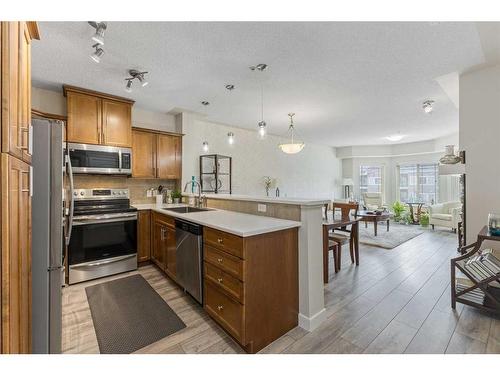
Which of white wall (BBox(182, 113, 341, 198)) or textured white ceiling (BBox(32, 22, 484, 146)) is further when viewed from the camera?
white wall (BBox(182, 113, 341, 198))

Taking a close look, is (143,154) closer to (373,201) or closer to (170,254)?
(170,254)

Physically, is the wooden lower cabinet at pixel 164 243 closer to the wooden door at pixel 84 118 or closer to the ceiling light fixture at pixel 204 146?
the wooden door at pixel 84 118

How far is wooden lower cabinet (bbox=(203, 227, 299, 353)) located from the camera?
169 centimetres

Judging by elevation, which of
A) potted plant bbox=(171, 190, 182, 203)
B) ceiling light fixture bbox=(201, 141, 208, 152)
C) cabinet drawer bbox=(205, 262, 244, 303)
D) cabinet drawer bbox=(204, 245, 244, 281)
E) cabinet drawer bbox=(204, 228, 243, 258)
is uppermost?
ceiling light fixture bbox=(201, 141, 208, 152)

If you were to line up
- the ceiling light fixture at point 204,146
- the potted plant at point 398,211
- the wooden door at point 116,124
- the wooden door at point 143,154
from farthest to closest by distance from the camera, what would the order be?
the potted plant at point 398,211, the ceiling light fixture at point 204,146, the wooden door at point 143,154, the wooden door at point 116,124

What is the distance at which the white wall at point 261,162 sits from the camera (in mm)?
4488

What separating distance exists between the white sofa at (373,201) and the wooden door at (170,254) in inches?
254

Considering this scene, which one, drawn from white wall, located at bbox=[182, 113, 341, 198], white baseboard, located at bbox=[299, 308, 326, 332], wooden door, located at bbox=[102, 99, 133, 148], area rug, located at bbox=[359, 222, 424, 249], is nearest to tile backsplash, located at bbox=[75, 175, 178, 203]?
white wall, located at bbox=[182, 113, 341, 198]

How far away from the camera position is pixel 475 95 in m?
2.68

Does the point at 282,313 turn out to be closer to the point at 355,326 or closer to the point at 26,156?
the point at 355,326

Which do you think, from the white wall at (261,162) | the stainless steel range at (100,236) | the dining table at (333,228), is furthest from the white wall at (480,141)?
the stainless steel range at (100,236)

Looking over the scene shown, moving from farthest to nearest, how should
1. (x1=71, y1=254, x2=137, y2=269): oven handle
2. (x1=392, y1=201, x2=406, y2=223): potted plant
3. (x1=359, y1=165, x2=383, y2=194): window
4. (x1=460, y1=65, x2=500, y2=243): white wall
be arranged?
1. (x1=359, y1=165, x2=383, y2=194): window
2. (x1=392, y1=201, x2=406, y2=223): potted plant
3. (x1=71, y1=254, x2=137, y2=269): oven handle
4. (x1=460, y1=65, x2=500, y2=243): white wall

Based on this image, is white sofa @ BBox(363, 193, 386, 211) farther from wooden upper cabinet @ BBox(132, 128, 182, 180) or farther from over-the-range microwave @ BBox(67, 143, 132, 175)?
over-the-range microwave @ BBox(67, 143, 132, 175)

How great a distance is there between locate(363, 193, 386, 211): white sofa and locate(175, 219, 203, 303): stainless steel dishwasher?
6.55 metres
